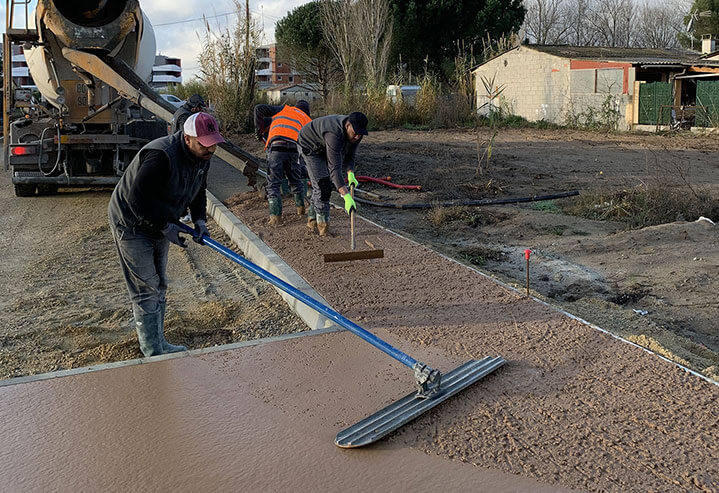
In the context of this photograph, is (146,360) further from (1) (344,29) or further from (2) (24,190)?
(1) (344,29)

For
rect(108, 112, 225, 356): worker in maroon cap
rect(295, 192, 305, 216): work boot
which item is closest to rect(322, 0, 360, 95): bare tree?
rect(295, 192, 305, 216): work boot

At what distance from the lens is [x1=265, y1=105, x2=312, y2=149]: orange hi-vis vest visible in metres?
8.62

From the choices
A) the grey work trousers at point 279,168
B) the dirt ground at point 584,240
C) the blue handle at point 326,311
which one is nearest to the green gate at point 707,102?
the dirt ground at point 584,240

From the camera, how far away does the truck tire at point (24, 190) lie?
11867 millimetres

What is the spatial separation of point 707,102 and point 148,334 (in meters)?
23.8

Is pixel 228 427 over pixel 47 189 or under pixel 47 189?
under

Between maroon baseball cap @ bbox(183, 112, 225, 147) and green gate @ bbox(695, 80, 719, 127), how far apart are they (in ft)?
72.6

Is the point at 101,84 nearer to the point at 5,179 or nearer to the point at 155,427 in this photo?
the point at 5,179

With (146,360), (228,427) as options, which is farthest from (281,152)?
(228,427)

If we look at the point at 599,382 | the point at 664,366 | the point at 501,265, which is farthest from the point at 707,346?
the point at 501,265

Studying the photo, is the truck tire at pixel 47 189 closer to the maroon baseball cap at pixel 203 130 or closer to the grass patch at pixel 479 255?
the grass patch at pixel 479 255

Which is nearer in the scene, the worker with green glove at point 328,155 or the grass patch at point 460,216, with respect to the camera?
the worker with green glove at point 328,155

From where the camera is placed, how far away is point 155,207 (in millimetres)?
4715

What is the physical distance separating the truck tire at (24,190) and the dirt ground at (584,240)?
19.4ft
